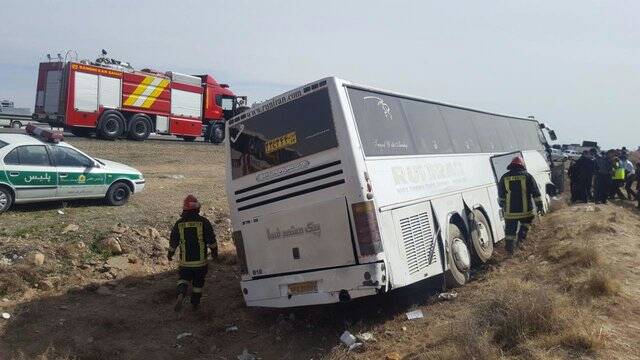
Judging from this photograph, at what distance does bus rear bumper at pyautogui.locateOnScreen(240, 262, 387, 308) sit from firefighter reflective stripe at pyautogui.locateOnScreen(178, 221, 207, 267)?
0.86 m

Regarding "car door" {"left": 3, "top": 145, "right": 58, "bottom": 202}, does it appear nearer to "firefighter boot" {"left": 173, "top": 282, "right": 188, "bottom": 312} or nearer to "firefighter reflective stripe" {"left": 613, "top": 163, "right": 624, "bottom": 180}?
"firefighter boot" {"left": 173, "top": 282, "right": 188, "bottom": 312}

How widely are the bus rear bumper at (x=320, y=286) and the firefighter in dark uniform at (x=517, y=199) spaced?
171 inches

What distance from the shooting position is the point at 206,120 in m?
23.9

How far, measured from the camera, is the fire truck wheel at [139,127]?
779 inches

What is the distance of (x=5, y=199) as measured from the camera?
926 cm

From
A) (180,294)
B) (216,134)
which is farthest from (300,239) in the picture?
(216,134)

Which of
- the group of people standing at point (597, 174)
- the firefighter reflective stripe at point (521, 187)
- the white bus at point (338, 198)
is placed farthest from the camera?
the group of people standing at point (597, 174)

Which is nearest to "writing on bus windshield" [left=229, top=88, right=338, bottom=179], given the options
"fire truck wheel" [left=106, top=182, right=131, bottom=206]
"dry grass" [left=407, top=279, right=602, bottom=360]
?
"dry grass" [left=407, top=279, right=602, bottom=360]

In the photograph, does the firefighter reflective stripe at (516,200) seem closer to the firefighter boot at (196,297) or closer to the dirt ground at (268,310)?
the dirt ground at (268,310)

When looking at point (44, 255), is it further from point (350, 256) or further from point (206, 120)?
point (206, 120)

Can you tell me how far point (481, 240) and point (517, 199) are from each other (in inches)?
45.0

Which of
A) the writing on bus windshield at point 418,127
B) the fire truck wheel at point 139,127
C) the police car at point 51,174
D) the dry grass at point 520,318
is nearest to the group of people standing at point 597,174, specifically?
the writing on bus windshield at point 418,127


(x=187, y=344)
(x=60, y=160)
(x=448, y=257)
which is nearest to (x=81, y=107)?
(x=60, y=160)

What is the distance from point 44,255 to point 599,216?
11107mm
